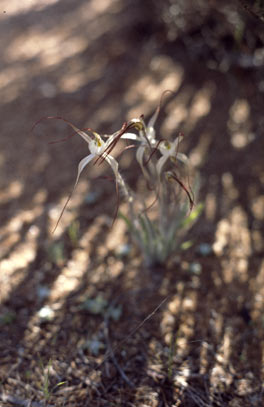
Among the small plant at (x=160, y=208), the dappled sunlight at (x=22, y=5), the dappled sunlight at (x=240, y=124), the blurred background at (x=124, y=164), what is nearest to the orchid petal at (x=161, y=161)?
the small plant at (x=160, y=208)

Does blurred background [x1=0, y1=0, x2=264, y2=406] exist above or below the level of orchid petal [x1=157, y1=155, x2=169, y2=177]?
below

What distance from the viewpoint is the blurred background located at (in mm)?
1900

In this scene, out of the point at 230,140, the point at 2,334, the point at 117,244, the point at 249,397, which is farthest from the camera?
the point at 230,140

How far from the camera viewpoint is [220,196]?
8.26 ft

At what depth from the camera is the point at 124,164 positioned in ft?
9.07

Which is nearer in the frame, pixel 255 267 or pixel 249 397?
pixel 249 397

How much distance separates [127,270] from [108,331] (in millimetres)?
386

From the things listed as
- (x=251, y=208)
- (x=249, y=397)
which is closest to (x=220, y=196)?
(x=251, y=208)

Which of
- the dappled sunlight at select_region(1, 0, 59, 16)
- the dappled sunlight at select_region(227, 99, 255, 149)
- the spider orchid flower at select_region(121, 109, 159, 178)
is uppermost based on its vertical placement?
the dappled sunlight at select_region(1, 0, 59, 16)

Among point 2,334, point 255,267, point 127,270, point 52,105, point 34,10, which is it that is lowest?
point 255,267

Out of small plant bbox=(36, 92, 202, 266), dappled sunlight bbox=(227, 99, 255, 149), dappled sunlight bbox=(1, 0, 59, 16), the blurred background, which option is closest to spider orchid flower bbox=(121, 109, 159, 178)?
small plant bbox=(36, 92, 202, 266)

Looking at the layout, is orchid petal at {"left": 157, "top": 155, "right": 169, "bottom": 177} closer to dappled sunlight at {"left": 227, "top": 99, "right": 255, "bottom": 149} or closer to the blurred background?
the blurred background

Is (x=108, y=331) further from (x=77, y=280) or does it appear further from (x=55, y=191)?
(x=55, y=191)

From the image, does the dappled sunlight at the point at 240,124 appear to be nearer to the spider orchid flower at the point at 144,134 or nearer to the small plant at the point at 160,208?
the small plant at the point at 160,208
